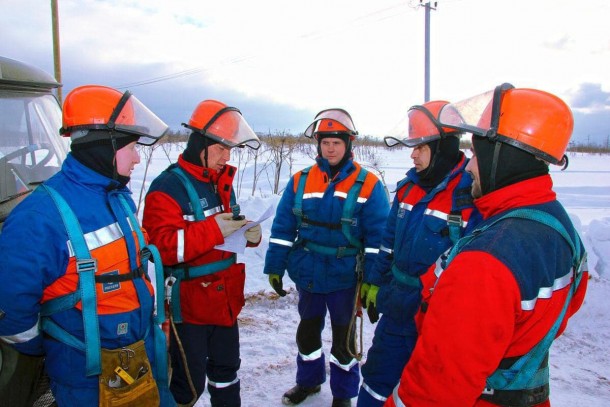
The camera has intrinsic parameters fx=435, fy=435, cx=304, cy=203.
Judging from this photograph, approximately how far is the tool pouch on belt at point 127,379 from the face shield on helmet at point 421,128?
203 cm

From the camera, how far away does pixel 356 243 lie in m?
3.59

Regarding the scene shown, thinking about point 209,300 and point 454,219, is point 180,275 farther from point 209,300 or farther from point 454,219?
point 454,219

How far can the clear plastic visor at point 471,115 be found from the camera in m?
1.73

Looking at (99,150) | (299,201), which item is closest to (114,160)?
(99,150)

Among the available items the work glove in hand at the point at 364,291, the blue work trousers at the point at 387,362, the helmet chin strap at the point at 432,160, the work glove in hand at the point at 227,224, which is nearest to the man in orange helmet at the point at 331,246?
the work glove in hand at the point at 364,291

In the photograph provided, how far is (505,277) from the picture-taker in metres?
1.40

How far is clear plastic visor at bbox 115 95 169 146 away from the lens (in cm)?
217

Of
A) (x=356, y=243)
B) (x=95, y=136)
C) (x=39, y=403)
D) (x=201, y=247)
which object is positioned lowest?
(x=39, y=403)

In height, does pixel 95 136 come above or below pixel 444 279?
above

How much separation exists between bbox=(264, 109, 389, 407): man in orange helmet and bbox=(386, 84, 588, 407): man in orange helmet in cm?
175

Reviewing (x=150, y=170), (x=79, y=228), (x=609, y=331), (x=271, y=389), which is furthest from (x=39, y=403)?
(x=150, y=170)

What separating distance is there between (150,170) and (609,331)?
712 inches

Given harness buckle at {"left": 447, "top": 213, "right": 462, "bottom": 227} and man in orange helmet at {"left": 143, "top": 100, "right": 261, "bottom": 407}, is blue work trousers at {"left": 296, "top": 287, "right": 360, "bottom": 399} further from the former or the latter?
harness buckle at {"left": 447, "top": 213, "right": 462, "bottom": 227}

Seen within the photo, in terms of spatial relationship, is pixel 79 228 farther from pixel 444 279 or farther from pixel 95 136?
pixel 444 279
